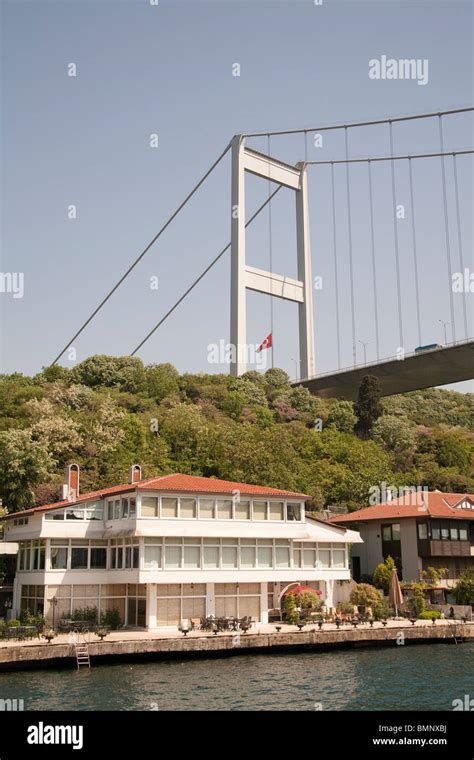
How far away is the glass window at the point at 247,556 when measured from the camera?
39625 millimetres

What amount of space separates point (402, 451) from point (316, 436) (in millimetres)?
9392

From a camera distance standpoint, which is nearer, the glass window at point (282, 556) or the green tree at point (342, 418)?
the glass window at point (282, 556)

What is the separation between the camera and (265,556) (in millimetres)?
40500

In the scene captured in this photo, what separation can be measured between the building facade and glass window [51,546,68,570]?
20767 mm

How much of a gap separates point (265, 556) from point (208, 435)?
928 inches

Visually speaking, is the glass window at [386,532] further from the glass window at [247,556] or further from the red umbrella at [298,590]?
the glass window at [247,556]

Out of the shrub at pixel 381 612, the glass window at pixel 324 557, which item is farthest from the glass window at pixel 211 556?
the shrub at pixel 381 612

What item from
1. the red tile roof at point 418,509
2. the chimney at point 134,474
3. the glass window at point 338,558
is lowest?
the glass window at point 338,558

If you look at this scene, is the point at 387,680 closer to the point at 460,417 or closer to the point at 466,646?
the point at 466,646

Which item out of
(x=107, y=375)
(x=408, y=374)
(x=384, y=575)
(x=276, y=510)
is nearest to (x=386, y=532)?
(x=384, y=575)

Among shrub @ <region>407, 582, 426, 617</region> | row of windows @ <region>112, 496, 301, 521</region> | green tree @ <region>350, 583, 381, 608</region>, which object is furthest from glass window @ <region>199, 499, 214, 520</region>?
shrub @ <region>407, 582, 426, 617</region>

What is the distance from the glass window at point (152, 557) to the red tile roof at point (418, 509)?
18208 millimetres

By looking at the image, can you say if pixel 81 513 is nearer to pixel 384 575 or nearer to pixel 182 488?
pixel 182 488

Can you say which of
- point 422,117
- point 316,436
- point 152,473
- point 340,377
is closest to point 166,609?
point 152,473
